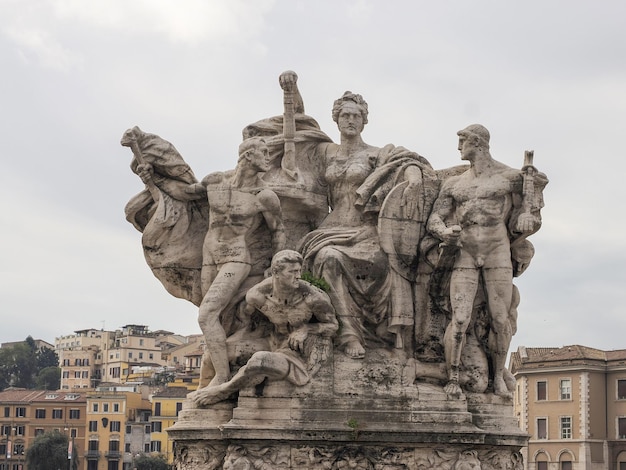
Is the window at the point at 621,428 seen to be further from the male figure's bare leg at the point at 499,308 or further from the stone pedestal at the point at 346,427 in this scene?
the stone pedestal at the point at 346,427

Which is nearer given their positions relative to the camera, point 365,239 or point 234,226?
point 234,226

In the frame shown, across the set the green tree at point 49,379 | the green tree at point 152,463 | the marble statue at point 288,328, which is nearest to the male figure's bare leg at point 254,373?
the marble statue at point 288,328

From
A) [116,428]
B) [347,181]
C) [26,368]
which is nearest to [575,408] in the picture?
[116,428]

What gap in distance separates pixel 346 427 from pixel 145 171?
4.11 meters

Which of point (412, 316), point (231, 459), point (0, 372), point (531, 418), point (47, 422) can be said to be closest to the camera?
point (231, 459)

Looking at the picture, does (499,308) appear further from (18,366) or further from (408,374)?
(18,366)

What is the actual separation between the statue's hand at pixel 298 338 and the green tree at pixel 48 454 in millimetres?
61293

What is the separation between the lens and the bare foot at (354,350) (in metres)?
14.5

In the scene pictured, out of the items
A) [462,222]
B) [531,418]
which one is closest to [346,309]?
[462,222]

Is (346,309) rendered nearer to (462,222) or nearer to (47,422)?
(462,222)

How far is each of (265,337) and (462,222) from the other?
9.13 ft

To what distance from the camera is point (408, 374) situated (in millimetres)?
14539

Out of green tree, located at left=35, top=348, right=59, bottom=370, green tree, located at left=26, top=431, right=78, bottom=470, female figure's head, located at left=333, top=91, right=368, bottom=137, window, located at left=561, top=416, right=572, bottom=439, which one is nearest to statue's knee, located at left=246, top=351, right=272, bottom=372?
female figure's head, located at left=333, top=91, right=368, bottom=137

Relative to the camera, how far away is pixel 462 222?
14.9 meters
